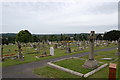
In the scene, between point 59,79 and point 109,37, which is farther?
point 109,37

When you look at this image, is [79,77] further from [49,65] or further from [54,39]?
[54,39]

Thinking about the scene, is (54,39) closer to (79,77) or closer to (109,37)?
(109,37)

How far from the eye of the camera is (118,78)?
684 centimetres

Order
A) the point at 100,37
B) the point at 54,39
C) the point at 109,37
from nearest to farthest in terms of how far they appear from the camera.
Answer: the point at 109,37
the point at 54,39
the point at 100,37

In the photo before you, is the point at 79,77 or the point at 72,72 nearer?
the point at 79,77

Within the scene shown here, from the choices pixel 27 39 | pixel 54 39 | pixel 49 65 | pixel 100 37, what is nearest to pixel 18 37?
pixel 27 39

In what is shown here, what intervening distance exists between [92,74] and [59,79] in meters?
2.45

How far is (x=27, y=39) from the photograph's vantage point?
38.8 m

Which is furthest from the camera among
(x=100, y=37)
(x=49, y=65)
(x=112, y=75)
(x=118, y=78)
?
(x=100, y=37)

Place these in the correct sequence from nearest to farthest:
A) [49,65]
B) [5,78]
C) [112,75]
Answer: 1. [112,75]
2. [5,78]
3. [49,65]

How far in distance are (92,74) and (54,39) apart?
153ft

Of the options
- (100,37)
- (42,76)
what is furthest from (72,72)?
(100,37)

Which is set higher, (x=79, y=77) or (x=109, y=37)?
(x=109, y=37)

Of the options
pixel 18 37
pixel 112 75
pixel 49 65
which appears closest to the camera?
pixel 112 75
